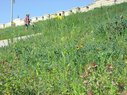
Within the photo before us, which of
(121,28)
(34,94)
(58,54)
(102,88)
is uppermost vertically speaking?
(121,28)

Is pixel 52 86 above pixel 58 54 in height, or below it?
below

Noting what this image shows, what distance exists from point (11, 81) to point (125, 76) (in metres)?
1.77

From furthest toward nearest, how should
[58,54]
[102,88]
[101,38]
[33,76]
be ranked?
1. [101,38]
2. [58,54]
3. [33,76]
4. [102,88]

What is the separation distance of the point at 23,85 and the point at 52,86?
1.57 feet

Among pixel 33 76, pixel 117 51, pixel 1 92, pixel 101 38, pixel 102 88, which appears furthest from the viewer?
pixel 101 38

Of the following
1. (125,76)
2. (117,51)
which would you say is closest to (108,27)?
(117,51)

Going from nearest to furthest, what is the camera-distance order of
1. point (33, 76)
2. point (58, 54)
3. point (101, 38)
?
point (33, 76) → point (58, 54) → point (101, 38)

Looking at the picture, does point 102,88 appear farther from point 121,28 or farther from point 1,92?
point 121,28

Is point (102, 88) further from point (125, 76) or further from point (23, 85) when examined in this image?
point (23, 85)

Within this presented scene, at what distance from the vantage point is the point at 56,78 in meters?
3.05

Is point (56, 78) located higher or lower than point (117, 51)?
lower

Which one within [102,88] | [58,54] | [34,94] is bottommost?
[34,94]

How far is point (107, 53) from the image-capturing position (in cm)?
343

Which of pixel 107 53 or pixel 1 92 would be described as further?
pixel 107 53
